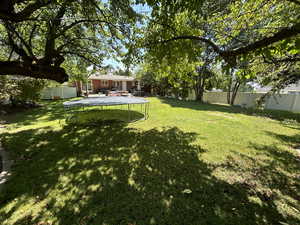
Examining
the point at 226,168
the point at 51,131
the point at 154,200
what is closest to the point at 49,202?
the point at 154,200

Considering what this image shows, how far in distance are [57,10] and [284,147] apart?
8.66 metres

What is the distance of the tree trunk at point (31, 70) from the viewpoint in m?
3.46

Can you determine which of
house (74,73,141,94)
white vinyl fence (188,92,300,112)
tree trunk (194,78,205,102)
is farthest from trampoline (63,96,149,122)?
house (74,73,141,94)

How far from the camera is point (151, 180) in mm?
2590

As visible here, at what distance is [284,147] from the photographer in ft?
13.5

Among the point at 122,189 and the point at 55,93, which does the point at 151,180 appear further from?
the point at 55,93

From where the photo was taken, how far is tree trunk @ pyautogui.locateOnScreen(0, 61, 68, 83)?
3463 millimetres

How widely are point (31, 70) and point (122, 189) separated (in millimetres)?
4187

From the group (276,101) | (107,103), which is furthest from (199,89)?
(107,103)

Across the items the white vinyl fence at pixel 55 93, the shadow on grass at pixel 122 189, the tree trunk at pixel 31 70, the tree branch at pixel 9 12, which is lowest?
the shadow on grass at pixel 122 189

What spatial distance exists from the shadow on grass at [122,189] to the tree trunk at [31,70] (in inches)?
85.0

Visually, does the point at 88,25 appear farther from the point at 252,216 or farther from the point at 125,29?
the point at 252,216

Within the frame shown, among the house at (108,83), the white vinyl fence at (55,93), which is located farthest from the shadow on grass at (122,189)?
the house at (108,83)

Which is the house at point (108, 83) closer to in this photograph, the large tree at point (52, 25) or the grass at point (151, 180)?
the large tree at point (52, 25)
